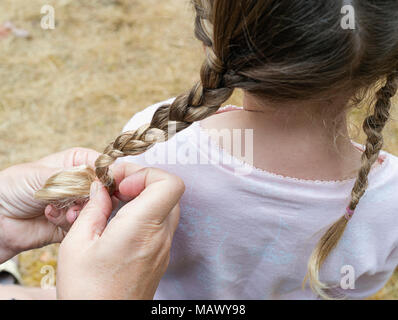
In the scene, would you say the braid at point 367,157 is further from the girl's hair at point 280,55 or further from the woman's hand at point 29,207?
the woman's hand at point 29,207

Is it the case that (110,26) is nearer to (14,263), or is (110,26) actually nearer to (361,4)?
(14,263)

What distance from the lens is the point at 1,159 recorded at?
82.0 inches

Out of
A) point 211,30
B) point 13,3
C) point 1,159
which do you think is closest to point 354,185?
point 211,30

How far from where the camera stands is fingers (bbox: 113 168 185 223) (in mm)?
863

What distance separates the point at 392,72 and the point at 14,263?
4.88ft

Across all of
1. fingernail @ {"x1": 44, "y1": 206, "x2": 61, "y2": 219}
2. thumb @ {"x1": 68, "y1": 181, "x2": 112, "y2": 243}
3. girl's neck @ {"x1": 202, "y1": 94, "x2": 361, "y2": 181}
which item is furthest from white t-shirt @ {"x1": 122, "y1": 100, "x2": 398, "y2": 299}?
fingernail @ {"x1": 44, "y1": 206, "x2": 61, "y2": 219}

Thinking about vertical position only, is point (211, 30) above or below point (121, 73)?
above

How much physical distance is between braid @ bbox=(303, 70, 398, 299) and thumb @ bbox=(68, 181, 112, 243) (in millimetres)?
493

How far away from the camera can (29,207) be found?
46.4 inches

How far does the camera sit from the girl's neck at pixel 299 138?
37.3 inches

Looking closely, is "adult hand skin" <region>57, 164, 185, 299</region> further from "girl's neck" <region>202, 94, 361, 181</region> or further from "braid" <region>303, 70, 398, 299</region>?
"braid" <region>303, 70, 398, 299</region>

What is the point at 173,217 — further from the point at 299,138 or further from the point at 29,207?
the point at 29,207

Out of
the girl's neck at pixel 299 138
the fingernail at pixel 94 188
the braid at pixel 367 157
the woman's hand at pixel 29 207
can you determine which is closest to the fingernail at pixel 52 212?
the woman's hand at pixel 29 207

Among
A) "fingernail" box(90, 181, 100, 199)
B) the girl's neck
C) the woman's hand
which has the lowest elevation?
the woman's hand
